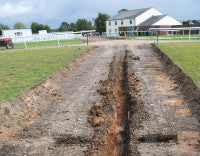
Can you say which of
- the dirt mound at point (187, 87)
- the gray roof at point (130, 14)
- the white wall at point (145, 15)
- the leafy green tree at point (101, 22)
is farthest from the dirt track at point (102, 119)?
the leafy green tree at point (101, 22)

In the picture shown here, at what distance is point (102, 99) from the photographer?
21.7 ft

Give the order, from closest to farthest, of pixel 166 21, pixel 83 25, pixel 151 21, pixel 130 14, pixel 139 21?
pixel 166 21, pixel 151 21, pixel 139 21, pixel 130 14, pixel 83 25

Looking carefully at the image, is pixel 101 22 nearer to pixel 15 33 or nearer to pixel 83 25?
pixel 83 25

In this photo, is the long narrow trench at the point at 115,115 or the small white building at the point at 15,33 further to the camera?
the small white building at the point at 15,33

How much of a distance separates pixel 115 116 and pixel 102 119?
0.45 m

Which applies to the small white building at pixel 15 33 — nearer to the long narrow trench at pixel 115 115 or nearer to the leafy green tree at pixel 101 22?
the leafy green tree at pixel 101 22

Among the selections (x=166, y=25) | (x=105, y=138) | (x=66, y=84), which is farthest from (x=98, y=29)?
(x=105, y=138)

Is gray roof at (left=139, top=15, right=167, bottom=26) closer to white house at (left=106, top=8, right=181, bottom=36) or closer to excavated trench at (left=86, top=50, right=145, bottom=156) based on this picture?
white house at (left=106, top=8, right=181, bottom=36)

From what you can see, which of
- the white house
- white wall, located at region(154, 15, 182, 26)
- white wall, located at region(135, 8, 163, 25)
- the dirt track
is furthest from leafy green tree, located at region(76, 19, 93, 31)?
the dirt track

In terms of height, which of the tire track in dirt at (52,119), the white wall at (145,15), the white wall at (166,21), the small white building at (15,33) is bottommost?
the tire track in dirt at (52,119)

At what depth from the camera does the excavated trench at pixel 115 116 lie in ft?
13.9

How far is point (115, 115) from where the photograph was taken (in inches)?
221

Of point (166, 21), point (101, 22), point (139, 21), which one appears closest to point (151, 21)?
point (166, 21)

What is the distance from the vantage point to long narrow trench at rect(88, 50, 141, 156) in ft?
13.9
